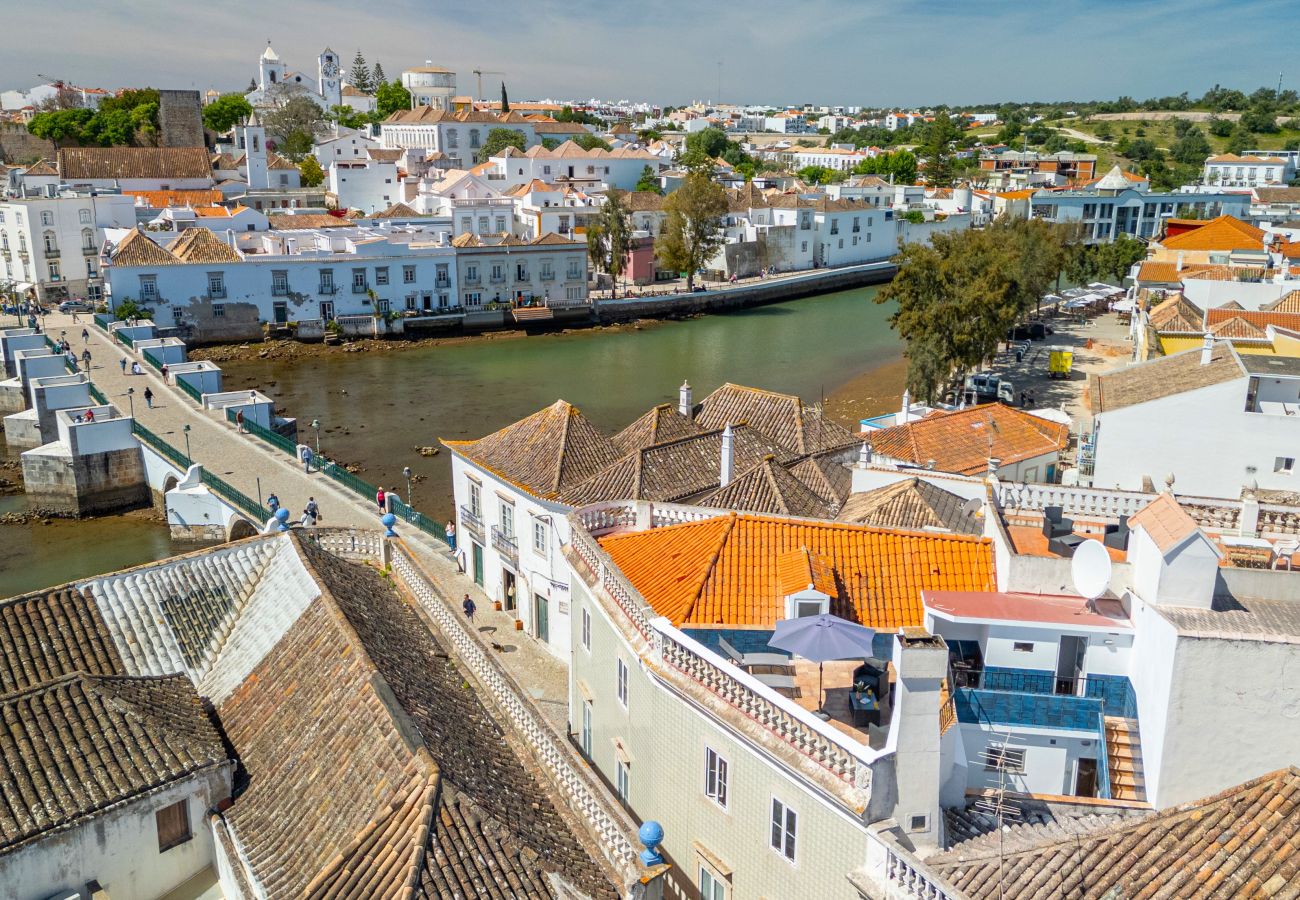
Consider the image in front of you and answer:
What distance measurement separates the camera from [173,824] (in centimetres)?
859

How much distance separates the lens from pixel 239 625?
1100 centimetres

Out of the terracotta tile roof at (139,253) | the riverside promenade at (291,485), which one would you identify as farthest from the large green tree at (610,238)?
the riverside promenade at (291,485)

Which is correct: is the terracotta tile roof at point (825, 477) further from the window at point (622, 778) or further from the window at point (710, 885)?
the window at point (710, 885)

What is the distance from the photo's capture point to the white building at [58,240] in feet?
171

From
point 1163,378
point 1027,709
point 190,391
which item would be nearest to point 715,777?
point 1027,709

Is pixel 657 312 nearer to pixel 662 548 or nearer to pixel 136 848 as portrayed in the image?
pixel 662 548

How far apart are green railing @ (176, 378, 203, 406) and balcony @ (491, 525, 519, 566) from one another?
17958 millimetres

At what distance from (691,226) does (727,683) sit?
5607 cm

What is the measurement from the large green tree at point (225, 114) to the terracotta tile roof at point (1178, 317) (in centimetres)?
8603

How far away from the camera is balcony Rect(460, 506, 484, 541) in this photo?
1988 centimetres

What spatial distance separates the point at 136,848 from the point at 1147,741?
27.3ft

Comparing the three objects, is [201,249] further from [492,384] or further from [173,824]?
[173,824]

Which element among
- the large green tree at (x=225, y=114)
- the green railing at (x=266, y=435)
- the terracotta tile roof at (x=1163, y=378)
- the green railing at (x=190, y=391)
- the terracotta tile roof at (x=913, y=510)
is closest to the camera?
the terracotta tile roof at (x=913, y=510)

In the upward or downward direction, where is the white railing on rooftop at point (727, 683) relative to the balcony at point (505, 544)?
upward
